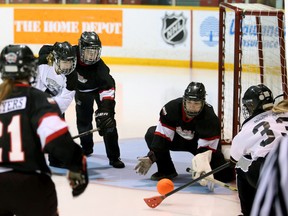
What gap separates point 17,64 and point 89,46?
262 centimetres

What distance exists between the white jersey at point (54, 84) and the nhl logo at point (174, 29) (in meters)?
6.71

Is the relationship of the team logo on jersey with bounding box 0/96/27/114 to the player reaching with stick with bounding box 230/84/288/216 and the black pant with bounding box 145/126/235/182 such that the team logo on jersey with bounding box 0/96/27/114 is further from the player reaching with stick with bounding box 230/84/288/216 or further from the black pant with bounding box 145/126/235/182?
the black pant with bounding box 145/126/235/182

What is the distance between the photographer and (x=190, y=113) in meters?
4.64

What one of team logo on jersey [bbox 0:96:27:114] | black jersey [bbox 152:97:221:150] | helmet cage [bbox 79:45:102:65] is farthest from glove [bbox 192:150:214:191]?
team logo on jersey [bbox 0:96:27:114]

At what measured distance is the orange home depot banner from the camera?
478 inches

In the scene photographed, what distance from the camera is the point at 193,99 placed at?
179 inches

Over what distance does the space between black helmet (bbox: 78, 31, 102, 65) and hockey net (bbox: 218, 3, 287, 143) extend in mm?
981

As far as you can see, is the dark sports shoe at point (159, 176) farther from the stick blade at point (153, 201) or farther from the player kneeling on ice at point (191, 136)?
the stick blade at point (153, 201)

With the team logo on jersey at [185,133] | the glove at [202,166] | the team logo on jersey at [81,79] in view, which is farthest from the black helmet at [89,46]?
the glove at [202,166]

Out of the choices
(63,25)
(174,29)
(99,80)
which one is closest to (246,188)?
(99,80)

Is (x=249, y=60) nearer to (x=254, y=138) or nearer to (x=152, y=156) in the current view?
(x=152, y=156)

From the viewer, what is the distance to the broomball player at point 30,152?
248cm

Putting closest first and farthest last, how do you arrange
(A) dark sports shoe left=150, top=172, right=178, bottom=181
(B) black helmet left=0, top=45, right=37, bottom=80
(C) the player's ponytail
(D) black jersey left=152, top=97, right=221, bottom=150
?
(B) black helmet left=0, top=45, right=37, bottom=80, (C) the player's ponytail, (D) black jersey left=152, top=97, right=221, bottom=150, (A) dark sports shoe left=150, top=172, right=178, bottom=181

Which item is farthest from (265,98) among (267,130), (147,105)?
(147,105)
